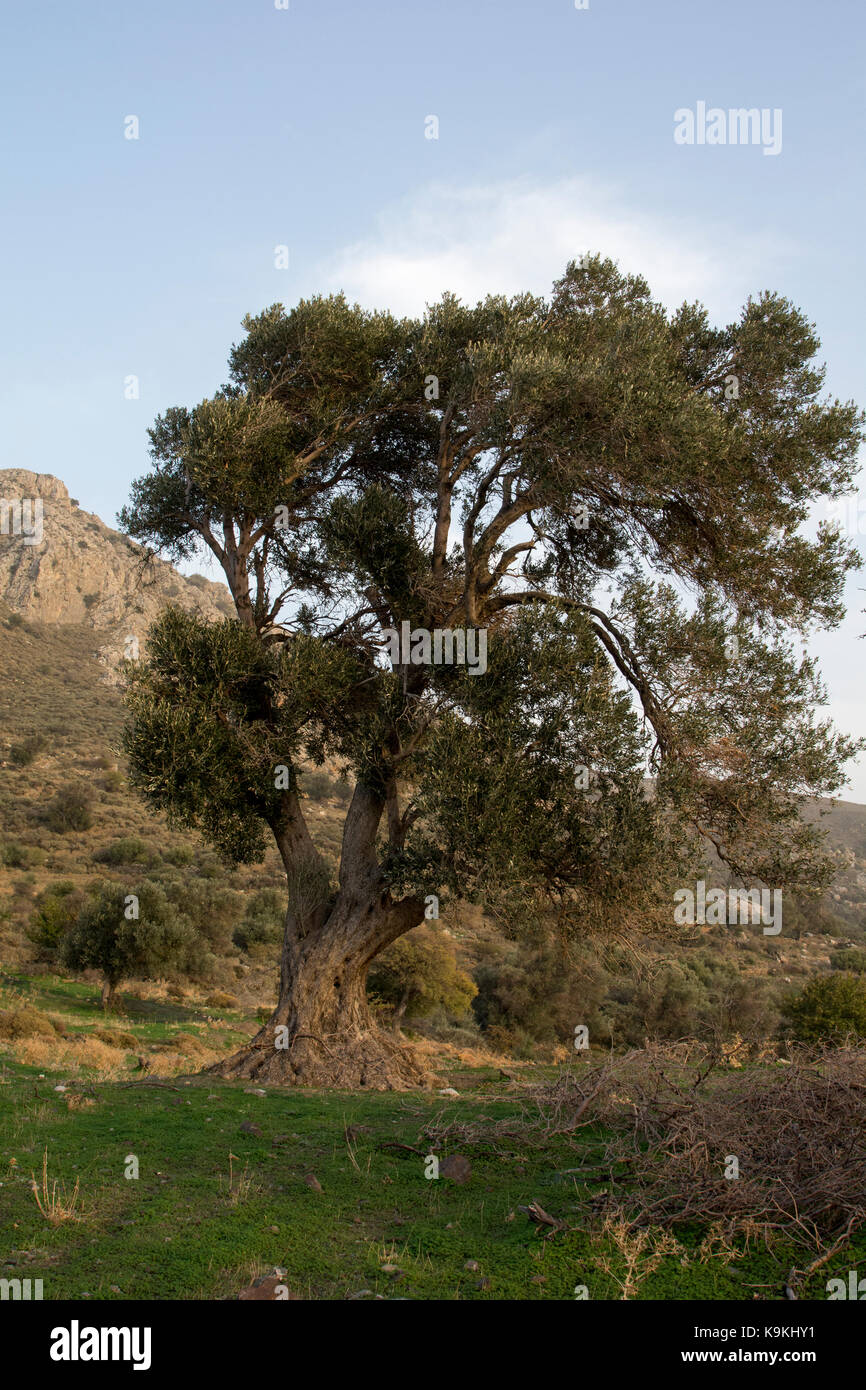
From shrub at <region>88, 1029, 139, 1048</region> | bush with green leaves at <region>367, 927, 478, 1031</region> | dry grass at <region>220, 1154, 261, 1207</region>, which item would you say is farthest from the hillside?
dry grass at <region>220, 1154, 261, 1207</region>

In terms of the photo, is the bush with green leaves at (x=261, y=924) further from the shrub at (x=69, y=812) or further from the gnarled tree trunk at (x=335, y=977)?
the gnarled tree trunk at (x=335, y=977)

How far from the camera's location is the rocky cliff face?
274 feet

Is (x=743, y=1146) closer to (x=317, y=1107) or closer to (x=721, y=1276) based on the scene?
(x=721, y=1276)

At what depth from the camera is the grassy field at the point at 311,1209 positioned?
17.5 ft

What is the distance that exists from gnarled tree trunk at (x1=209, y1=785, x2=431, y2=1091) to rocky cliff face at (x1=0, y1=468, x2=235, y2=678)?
202 feet

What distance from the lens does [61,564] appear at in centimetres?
8844

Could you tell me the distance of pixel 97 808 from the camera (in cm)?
5197

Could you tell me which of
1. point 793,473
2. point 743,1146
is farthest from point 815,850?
point 743,1146

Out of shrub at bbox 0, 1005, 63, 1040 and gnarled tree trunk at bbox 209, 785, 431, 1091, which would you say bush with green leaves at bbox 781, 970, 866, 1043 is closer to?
gnarled tree trunk at bbox 209, 785, 431, 1091

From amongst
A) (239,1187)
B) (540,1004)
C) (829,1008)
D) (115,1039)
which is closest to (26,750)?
(540,1004)

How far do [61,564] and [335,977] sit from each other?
83.8 meters

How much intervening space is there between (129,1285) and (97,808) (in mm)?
50085

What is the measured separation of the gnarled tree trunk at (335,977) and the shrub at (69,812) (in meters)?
38.2

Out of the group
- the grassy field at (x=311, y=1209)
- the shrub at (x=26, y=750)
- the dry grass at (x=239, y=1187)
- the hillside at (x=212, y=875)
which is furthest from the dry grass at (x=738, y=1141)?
the shrub at (x=26, y=750)
